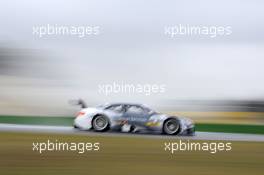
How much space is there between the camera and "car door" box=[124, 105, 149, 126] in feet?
13.6

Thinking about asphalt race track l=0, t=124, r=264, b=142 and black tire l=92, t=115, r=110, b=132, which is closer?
asphalt race track l=0, t=124, r=264, b=142

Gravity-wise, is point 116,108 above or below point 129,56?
below

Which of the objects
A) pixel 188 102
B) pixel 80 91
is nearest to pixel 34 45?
pixel 80 91

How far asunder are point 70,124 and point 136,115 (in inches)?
20.1

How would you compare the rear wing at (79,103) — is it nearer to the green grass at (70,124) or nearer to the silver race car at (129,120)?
the silver race car at (129,120)

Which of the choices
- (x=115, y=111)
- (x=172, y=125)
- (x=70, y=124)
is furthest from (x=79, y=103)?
(x=172, y=125)

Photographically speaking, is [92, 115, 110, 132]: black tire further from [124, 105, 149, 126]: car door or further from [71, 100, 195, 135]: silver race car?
[124, 105, 149, 126]: car door

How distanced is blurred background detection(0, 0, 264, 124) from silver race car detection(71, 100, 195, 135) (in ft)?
0.19

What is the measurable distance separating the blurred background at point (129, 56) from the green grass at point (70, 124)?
5 cm

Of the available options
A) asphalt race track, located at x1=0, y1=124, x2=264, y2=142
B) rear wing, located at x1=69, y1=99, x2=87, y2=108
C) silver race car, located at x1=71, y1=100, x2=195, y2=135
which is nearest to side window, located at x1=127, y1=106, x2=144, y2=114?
silver race car, located at x1=71, y1=100, x2=195, y2=135

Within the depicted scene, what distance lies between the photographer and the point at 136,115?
13.7 ft

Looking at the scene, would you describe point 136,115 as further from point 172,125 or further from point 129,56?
point 129,56

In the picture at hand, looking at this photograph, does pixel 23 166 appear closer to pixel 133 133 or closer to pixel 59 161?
pixel 59 161

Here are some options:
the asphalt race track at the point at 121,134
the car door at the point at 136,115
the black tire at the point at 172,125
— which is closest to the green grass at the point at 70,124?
the asphalt race track at the point at 121,134
